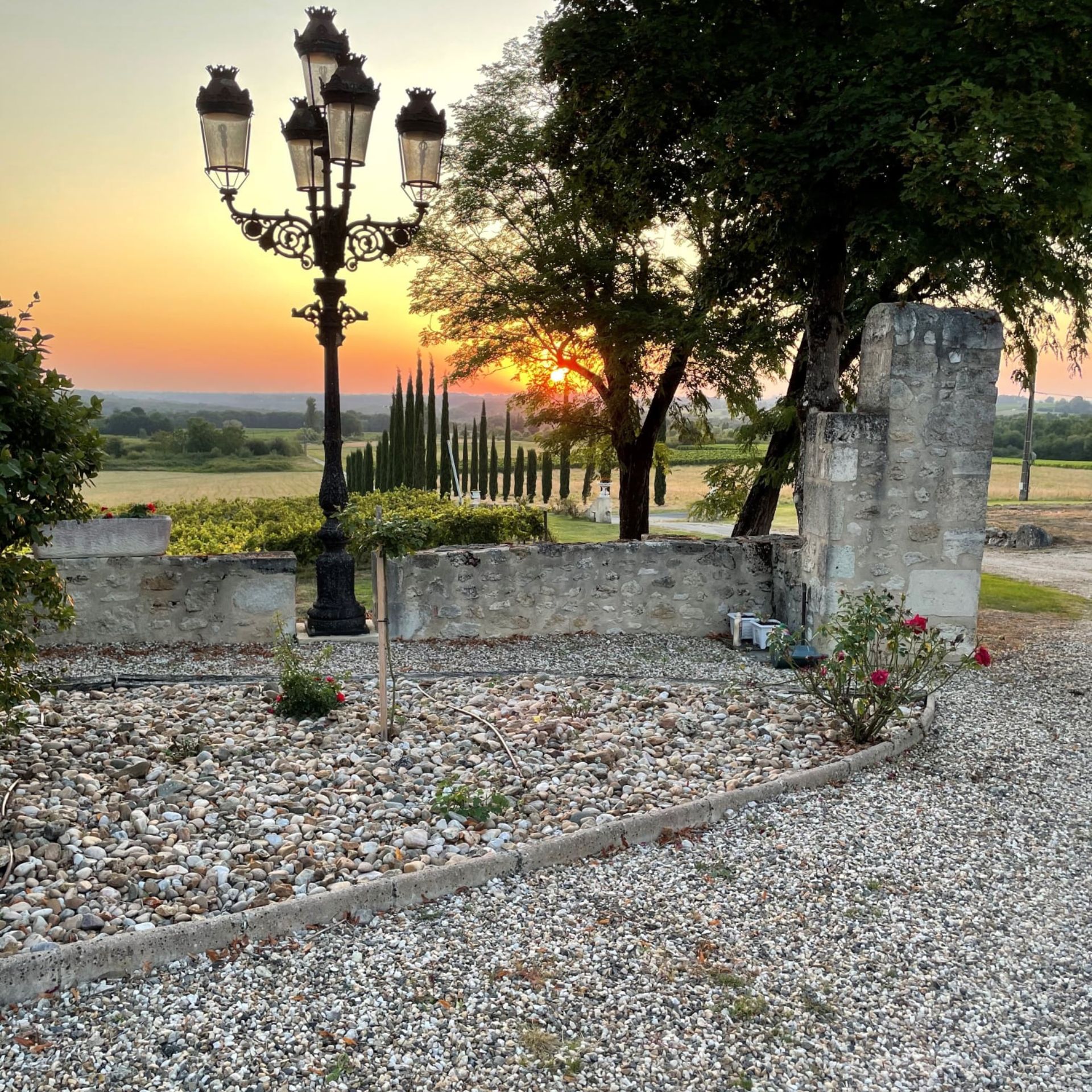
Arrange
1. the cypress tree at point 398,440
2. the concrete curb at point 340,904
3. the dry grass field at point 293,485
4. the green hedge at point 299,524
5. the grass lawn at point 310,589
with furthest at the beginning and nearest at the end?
the cypress tree at point 398,440
the dry grass field at point 293,485
the green hedge at point 299,524
the grass lawn at point 310,589
the concrete curb at point 340,904

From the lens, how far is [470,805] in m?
3.95

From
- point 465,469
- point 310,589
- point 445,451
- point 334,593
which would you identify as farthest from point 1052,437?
point 334,593

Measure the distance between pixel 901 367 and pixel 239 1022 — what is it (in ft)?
19.0

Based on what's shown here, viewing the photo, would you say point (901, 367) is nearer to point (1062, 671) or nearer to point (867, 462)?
point (867, 462)

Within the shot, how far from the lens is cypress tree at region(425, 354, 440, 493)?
22.1 metres

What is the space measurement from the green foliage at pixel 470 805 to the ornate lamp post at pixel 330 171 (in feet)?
11.4

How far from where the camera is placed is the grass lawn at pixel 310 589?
9.75 metres

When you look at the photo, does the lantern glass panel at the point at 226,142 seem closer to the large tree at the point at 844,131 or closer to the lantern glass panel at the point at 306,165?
the lantern glass panel at the point at 306,165

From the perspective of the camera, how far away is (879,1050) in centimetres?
264

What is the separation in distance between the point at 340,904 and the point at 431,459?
64.6 feet

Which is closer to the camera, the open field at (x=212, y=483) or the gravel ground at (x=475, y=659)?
the gravel ground at (x=475, y=659)

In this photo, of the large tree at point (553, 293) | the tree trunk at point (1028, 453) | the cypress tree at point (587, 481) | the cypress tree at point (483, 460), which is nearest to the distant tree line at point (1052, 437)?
the tree trunk at point (1028, 453)

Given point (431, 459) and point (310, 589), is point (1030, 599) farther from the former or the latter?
point (431, 459)

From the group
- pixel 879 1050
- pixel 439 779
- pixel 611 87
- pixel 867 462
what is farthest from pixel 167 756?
pixel 611 87
